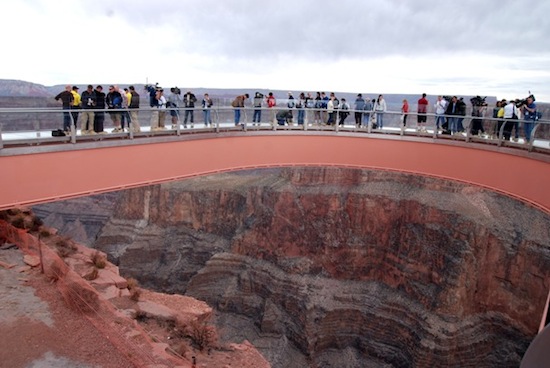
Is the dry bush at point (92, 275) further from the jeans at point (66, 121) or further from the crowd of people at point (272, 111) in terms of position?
the jeans at point (66, 121)

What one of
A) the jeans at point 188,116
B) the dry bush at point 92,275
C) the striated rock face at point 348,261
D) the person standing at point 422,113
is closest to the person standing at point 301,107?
the person standing at point 422,113

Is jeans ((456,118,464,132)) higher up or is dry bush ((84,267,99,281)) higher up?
jeans ((456,118,464,132))

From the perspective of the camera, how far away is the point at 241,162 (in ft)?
69.6

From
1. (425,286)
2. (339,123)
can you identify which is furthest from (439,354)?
(339,123)

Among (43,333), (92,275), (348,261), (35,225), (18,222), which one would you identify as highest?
(18,222)

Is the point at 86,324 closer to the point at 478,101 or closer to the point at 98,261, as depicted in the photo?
the point at 98,261

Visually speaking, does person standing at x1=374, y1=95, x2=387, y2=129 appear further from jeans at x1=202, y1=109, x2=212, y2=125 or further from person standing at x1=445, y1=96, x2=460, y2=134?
jeans at x1=202, y1=109, x2=212, y2=125

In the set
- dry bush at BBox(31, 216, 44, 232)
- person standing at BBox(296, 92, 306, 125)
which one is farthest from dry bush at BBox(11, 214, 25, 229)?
person standing at BBox(296, 92, 306, 125)

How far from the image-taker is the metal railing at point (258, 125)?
1390 centimetres

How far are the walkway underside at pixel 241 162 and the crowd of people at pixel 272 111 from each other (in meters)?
0.83

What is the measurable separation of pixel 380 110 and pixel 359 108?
1.90 metres

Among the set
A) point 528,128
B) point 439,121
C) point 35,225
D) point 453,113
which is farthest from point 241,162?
point 528,128

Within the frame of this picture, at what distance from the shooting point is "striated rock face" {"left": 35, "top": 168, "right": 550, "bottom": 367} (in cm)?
4222

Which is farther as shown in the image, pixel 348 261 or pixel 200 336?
pixel 348 261
